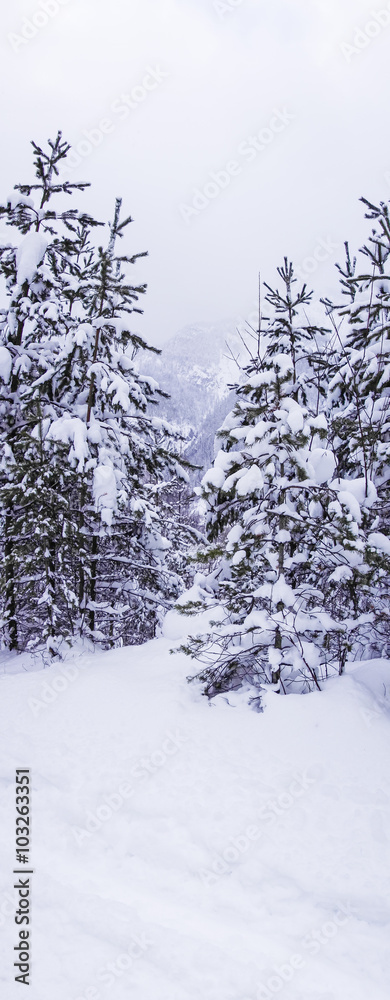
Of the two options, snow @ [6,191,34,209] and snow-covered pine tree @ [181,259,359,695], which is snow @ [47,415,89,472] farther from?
snow @ [6,191,34,209]

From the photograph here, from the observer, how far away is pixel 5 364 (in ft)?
31.7

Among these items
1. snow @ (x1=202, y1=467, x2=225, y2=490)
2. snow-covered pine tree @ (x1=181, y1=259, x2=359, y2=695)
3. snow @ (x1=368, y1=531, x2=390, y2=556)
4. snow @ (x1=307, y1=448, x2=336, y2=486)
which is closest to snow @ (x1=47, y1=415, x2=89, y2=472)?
snow-covered pine tree @ (x1=181, y1=259, x2=359, y2=695)

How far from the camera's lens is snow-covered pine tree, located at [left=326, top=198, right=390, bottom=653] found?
18.9 ft

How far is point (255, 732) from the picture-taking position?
5.20 meters

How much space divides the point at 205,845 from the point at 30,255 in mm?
10067

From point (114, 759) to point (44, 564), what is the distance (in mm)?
4122

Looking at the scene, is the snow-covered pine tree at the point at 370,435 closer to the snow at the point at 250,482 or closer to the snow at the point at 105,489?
the snow at the point at 250,482

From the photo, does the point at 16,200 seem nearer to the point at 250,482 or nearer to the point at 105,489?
the point at 105,489

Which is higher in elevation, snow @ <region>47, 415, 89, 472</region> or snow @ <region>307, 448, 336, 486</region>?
snow @ <region>47, 415, 89, 472</region>

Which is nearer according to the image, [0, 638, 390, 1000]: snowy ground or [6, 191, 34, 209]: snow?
[0, 638, 390, 1000]: snowy ground

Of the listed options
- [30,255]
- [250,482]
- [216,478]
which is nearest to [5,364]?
[30,255]

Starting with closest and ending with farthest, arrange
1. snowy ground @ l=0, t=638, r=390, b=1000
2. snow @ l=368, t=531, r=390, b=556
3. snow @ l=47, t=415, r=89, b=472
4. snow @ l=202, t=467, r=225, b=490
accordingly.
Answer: snowy ground @ l=0, t=638, r=390, b=1000 < snow @ l=368, t=531, r=390, b=556 < snow @ l=202, t=467, r=225, b=490 < snow @ l=47, t=415, r=89, b=472

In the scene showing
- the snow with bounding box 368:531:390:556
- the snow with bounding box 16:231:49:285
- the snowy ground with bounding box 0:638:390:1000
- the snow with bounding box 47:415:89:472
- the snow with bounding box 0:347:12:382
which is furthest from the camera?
the snow with bounding box 0:347:12:382

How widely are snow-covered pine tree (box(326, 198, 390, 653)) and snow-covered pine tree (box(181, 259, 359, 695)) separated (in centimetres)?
38
